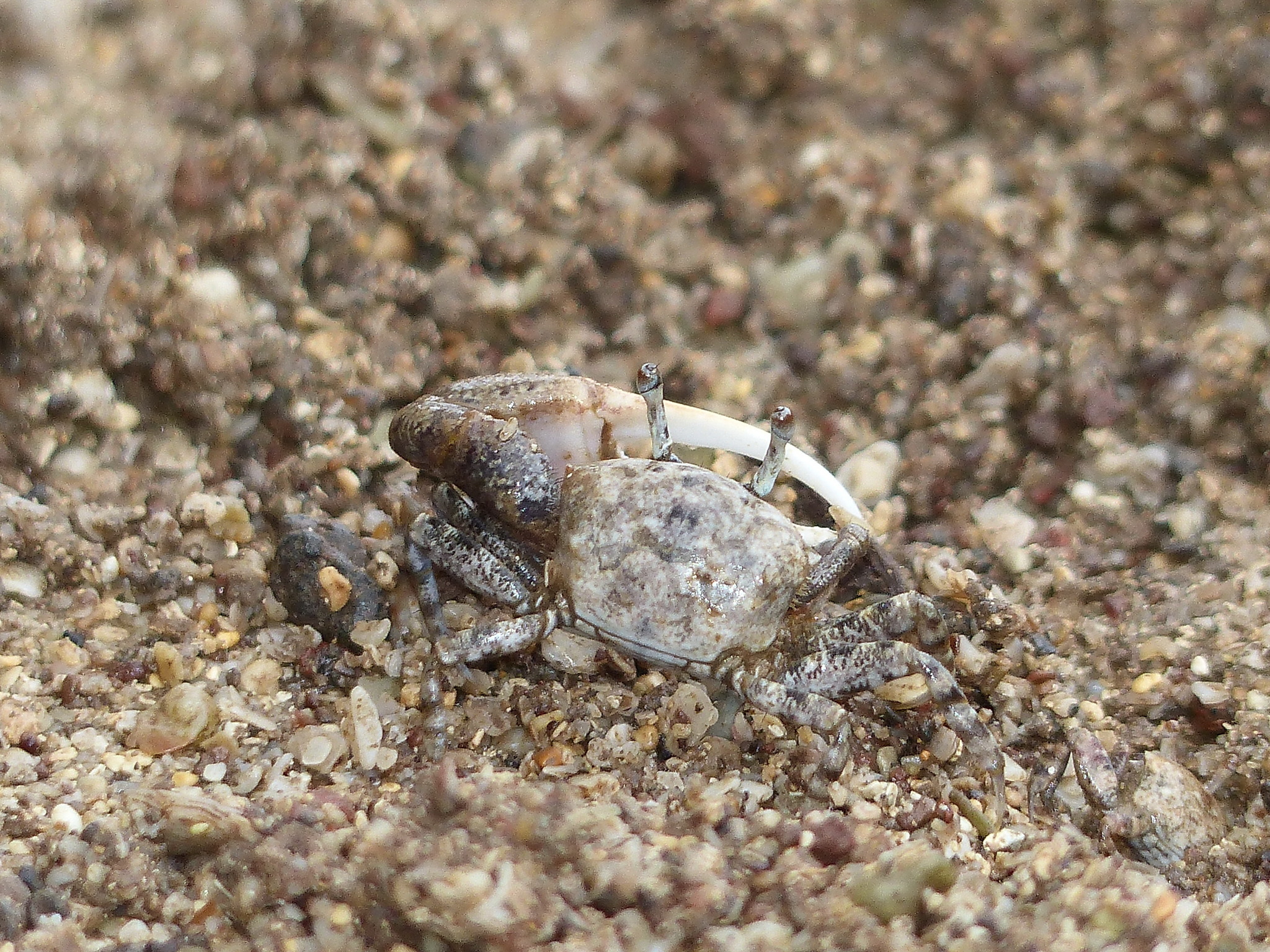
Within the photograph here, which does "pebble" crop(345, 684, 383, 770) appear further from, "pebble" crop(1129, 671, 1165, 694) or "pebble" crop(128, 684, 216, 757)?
"pebble" crop(1129, 671, 1165, 694)

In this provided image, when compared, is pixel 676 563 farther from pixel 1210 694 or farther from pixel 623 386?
pixel 1210 694

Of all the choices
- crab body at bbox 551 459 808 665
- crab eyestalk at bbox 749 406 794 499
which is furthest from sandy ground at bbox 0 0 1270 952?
crab eyestalk at bbox 749 406 794 499

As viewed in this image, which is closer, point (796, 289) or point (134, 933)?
point (134, 933)

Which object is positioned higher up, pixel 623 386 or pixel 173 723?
pixel 623 386

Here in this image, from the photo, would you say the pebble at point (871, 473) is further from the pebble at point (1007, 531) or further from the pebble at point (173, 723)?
the pebble at point (173, 723)

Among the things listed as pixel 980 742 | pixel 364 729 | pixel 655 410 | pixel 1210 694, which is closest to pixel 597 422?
pixel 655 410

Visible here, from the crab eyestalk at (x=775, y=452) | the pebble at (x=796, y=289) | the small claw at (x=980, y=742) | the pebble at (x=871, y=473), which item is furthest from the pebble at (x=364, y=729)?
the pebble at (x=796, y=289)
